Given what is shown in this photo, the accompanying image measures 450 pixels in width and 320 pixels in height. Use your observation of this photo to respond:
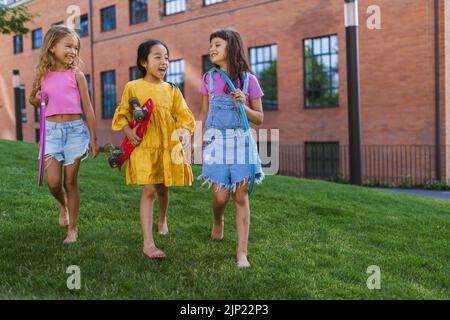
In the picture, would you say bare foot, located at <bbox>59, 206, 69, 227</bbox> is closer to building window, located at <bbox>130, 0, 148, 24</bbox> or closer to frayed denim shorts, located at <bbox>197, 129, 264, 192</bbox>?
frayed denim shorts, located at <bbox>197, 129, 264, 192</bbox>

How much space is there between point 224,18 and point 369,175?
8475mm

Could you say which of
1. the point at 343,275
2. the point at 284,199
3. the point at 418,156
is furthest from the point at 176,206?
the point at 418,156

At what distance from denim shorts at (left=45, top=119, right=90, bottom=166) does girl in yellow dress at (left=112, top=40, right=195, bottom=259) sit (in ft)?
1.56

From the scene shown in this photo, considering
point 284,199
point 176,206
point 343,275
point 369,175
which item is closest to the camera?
point 343,275

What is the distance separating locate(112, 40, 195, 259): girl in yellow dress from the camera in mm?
4086

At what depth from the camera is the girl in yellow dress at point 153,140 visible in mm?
4086

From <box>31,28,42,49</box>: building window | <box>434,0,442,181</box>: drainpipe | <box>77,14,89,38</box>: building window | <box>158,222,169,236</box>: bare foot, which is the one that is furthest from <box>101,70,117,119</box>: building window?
<box>158,222,169,236</box>: bare foot

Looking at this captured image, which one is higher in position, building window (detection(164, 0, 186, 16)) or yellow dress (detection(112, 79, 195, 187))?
building window (detection(164, 0, 186, 16))

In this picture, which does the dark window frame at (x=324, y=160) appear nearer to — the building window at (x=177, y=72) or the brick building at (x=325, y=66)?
the brick building at (x=325, y=66)

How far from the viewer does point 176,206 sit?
6.30 metres

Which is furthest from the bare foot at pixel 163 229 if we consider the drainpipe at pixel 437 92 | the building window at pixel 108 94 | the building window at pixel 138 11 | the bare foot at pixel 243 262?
the building window at pixel 108 94

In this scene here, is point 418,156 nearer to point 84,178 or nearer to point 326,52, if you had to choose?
point 326,52

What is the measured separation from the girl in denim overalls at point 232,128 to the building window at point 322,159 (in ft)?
42.4

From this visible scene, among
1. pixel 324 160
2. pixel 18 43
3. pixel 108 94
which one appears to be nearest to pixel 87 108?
pixel 324 160
